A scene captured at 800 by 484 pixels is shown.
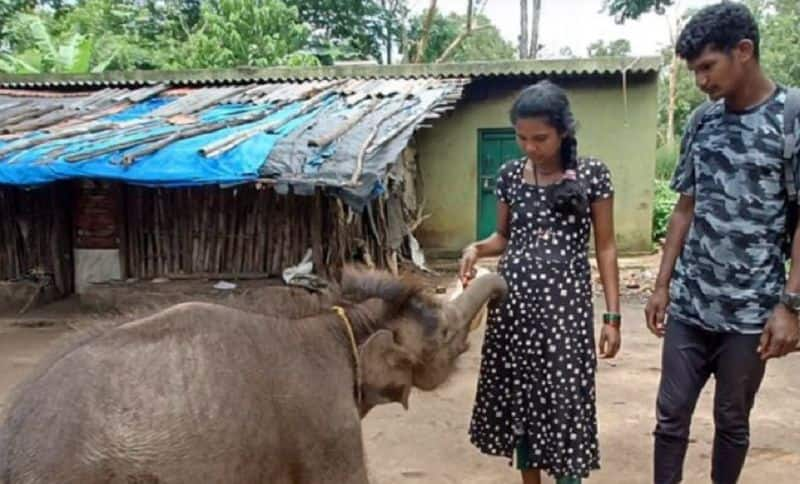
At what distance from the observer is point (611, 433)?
173 inches

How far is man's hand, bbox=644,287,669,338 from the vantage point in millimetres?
2875

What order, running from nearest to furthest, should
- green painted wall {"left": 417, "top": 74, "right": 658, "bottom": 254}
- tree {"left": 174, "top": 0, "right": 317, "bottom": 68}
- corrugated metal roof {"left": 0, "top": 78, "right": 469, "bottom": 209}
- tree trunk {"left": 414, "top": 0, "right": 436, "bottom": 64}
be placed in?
corrugated metal roof {"left": 0, "top": 78, "right": 469, "bottom": 209}, green painted wall {"left": 417, "top": 74, "right": 658, "bottom": 254}, tree {"left": 174, "top": 0, "right": 317, "bottom": 68}, tree trunk {"left": 414, "top": 0, "right": 436, "bottom": 64}

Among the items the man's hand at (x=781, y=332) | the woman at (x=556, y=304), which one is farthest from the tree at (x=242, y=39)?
the man's hand at (x=781, y=332)

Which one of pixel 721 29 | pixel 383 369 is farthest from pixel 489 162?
pixel 383 369

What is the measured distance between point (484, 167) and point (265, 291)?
977 cm

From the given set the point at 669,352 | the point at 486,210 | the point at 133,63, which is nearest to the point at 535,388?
the point at 669,352

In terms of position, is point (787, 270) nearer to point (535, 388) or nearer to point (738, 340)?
point (738, 340)

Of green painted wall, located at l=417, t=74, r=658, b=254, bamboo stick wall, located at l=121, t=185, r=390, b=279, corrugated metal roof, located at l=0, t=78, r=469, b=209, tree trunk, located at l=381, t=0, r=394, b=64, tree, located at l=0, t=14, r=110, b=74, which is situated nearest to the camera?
corrugated metal roof, located at l=0, t=78, r=469, b=209

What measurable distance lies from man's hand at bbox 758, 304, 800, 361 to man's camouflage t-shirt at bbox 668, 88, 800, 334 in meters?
0.08

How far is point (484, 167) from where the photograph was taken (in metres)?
11.8

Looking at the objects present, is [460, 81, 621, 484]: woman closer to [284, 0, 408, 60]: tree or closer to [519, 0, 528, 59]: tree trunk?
[284, 0, 408, 60]: tree

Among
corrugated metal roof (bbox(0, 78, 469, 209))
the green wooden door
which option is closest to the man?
corrugated metal roof (bbox(0, 78, 469, 209))

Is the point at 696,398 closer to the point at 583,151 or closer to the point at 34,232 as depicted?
the point at 34,232

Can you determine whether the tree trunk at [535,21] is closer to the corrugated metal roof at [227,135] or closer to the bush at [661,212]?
the bush at [661,212]
